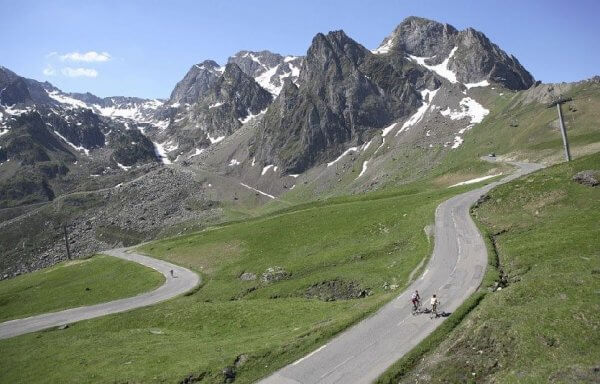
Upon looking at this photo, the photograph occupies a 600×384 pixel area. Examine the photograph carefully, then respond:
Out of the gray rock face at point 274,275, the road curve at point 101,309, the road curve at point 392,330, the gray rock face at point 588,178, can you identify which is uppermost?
the gray rock face at point 588,178

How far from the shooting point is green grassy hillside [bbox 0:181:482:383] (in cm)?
3509

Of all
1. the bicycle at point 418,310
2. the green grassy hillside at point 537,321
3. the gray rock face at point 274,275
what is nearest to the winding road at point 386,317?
the bicycle at point 418,310

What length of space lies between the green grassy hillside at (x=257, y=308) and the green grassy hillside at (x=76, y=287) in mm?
10924

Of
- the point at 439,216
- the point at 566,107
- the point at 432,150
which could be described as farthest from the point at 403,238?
the point at 432,150

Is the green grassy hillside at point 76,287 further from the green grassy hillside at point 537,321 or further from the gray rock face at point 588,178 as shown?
the gray rock face at point 588,178

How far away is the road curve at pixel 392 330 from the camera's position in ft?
94.0

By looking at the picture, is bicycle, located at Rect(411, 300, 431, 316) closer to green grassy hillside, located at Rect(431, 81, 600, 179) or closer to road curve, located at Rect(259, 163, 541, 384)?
road curve, located at Rect(259, 163, 541, 384)

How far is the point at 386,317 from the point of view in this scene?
36.2 m

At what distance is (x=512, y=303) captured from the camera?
30.6 metres

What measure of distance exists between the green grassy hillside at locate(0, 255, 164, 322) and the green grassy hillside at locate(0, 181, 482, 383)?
35.8 feet

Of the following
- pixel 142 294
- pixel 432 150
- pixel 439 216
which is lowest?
pixel 142 294

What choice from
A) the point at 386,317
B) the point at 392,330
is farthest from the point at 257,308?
the point at 392,330

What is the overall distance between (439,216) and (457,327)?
37.7 metres

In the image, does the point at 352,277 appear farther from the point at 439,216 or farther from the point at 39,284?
the point at 39,284
